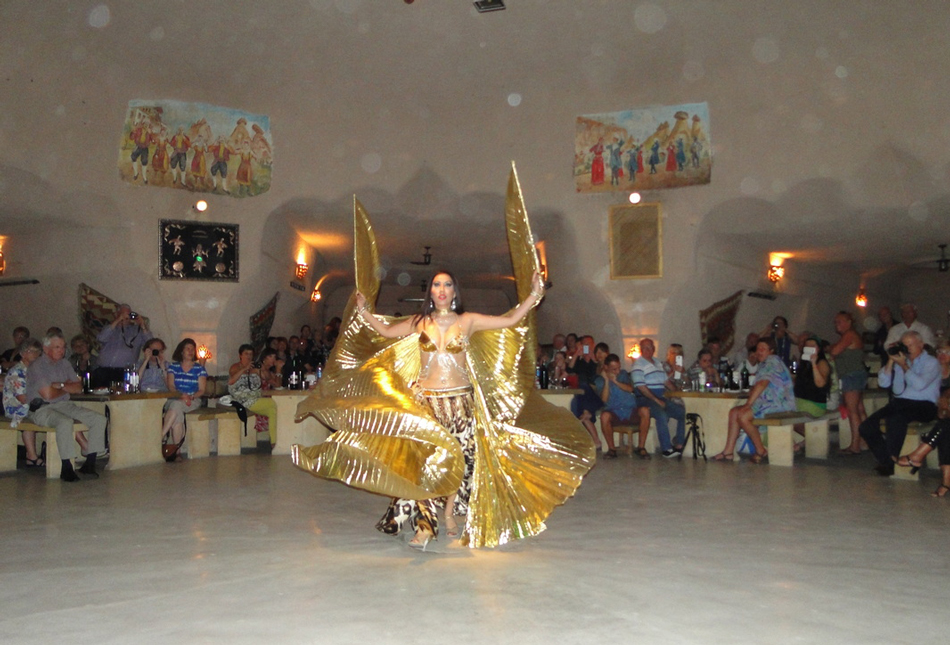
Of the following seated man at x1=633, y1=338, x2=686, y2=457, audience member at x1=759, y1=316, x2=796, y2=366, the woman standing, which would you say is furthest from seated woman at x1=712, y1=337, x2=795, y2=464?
audience member at x1=759, y1=316, x2=796, y2=366

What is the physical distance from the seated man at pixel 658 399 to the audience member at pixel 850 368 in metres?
1.80

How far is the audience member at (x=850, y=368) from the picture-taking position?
928 centimetres

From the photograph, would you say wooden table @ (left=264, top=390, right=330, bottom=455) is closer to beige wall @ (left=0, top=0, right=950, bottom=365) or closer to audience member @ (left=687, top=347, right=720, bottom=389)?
beige wall @ (left=0, top=0, right=950, bottom=365)

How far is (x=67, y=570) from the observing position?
13.9ft

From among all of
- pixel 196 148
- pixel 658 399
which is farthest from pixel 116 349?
pixel 658 399

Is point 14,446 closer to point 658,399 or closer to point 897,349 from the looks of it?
point 658,399

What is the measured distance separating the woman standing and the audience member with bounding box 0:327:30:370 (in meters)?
9.41

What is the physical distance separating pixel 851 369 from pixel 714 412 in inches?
65.8

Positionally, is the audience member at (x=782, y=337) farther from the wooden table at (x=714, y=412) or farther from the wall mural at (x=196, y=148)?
the wall mural at (x=196, y=148)

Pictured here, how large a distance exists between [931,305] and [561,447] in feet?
51.9

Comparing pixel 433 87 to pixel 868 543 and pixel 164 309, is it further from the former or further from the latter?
pixel 868 543

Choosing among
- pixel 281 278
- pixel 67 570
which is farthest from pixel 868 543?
pixel 281 278

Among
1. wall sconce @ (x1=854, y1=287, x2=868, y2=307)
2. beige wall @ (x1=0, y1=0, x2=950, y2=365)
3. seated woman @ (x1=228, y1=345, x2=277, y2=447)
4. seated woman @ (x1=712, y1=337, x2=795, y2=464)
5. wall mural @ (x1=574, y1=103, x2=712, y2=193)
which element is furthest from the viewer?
wall sconce @ (x1=854, y1=287, x2=868, y2=307)

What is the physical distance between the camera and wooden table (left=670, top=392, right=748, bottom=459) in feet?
28.9
